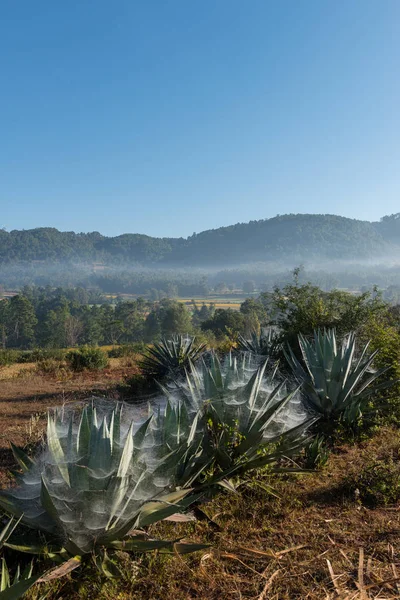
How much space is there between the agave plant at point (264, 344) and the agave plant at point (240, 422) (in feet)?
12.8

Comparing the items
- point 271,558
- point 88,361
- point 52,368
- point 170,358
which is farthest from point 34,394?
point 271,558

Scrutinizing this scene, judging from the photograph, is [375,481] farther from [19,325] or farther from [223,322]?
[19,325]

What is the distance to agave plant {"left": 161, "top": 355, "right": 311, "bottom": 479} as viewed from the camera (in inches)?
146

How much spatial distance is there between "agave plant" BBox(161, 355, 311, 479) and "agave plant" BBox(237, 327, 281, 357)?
3.89 metres

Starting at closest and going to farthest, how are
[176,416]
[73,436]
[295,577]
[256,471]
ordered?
[295,577], [73,436], [176,416], [256,471]

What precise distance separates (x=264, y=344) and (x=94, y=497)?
689 cm

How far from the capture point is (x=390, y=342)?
668cm

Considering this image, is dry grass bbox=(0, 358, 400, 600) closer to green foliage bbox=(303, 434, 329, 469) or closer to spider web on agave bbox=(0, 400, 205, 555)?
green foliage bbox=(303, 434, 329, 469)

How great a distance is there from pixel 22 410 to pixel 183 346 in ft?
13.2

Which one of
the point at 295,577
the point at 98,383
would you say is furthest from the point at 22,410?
the point at 295,577

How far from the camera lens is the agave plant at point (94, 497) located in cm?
258

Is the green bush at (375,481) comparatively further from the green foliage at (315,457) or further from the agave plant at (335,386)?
the agave plant at (335,386)

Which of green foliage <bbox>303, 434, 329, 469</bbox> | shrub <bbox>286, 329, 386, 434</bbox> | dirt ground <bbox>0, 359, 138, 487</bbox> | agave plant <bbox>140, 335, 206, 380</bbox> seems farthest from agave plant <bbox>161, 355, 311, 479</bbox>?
agave plant <bbox>140, 335, 206, 380</bbox>

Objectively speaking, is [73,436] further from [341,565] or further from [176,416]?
[341,565]
